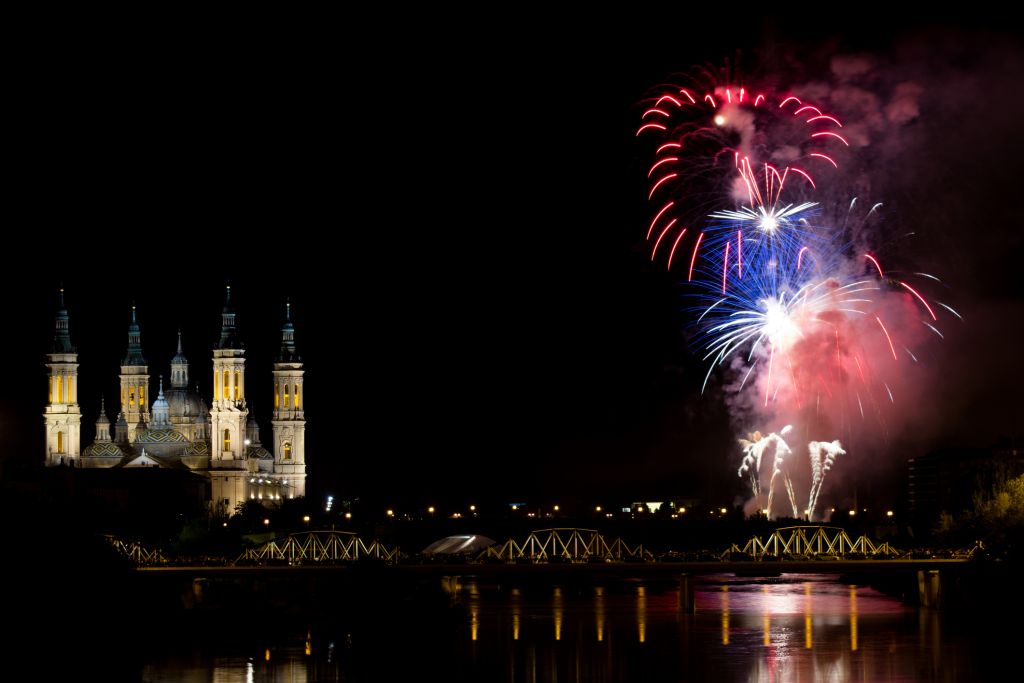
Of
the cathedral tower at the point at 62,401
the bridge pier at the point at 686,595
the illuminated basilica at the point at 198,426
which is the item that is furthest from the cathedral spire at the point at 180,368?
the bridge pier at the point at 686,595

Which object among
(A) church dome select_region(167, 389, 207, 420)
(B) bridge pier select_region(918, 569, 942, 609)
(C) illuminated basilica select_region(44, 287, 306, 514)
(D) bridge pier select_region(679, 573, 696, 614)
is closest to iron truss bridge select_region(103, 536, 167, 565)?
(D) bridge pier select_region(679, 573, 696, 614)

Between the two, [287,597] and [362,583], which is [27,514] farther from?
[287,597]

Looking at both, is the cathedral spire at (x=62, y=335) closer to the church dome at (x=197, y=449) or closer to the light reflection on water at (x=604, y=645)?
the church dome at (x=197, y=449)

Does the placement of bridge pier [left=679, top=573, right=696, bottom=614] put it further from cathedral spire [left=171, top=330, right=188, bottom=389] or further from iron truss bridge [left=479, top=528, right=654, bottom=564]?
cathedral spire [left=171, top=330, right=188, bottom=389]

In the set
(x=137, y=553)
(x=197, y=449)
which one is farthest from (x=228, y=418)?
(x=137, y=553)

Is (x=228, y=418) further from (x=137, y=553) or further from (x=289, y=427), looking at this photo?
(x=137, y=553)

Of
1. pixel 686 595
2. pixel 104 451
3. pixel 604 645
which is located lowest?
pixel 604 645

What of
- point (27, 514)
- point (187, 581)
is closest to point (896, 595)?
point (187, 581)
